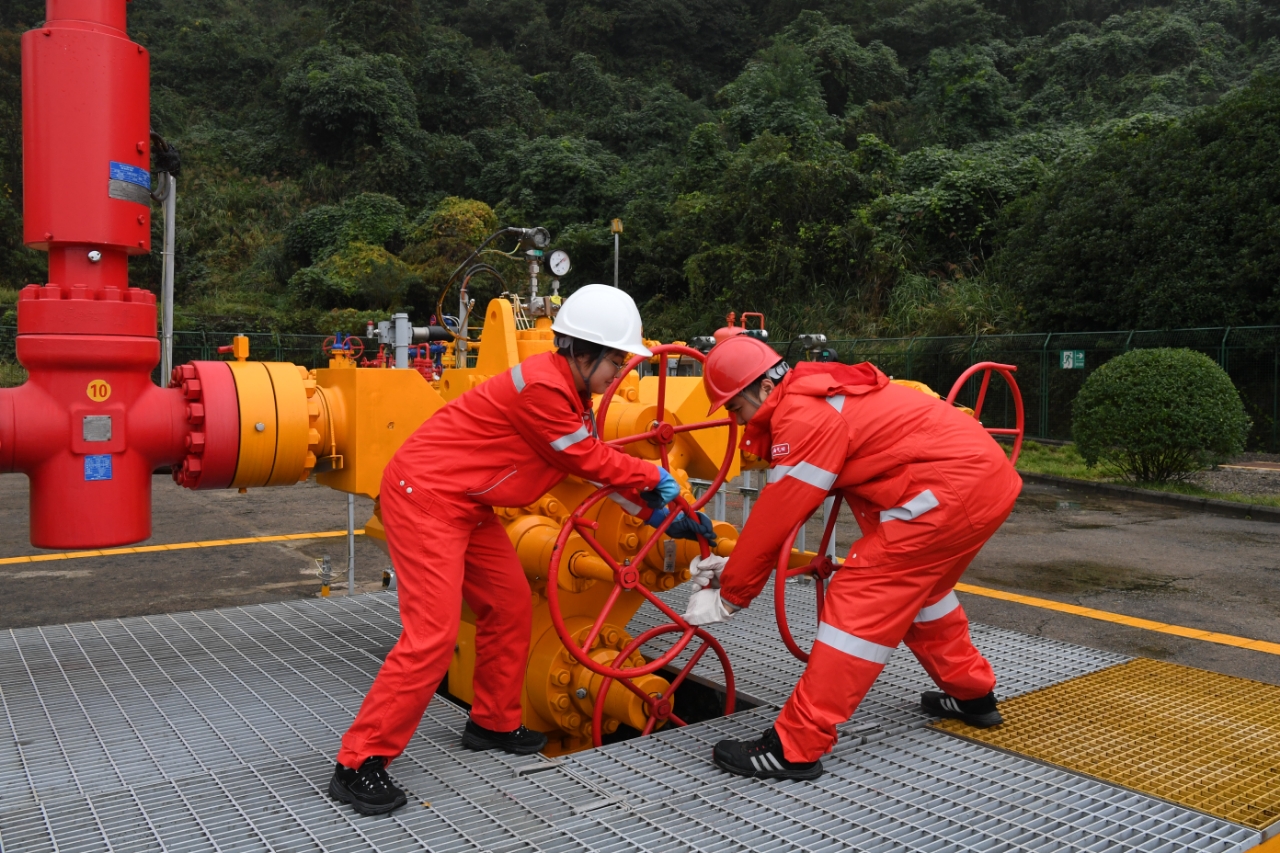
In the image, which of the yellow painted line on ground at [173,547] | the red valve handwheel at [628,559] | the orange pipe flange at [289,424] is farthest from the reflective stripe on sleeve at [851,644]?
the yellow painted line on ground at [173,547]

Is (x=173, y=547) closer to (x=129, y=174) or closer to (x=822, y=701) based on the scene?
(x=129, y=174)

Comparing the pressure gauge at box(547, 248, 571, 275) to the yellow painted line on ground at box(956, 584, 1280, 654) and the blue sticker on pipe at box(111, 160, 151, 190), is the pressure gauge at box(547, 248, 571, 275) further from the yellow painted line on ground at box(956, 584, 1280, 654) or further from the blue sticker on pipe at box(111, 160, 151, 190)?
the yellow painted line on ground at box(956, 584, 1280, 654)

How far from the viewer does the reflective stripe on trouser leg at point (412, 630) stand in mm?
→ 2551

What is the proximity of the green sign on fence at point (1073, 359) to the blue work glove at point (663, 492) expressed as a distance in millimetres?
14791

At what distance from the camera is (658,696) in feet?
11.5

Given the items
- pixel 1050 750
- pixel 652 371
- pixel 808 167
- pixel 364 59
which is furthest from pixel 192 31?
pixel 1050 750

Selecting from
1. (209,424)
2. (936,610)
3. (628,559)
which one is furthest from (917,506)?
(209,424)

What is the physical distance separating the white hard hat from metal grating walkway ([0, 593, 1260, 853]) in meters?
1.17

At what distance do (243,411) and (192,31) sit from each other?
141 feet

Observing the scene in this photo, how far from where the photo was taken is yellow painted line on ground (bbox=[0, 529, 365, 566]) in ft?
23.1

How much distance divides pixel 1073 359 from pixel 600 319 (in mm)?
15033

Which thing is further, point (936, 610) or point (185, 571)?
point (185, 571)

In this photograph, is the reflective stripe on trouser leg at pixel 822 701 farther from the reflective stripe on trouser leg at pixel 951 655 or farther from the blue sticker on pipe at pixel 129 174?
Result: the blue sticker on pipe at pixel 129 174

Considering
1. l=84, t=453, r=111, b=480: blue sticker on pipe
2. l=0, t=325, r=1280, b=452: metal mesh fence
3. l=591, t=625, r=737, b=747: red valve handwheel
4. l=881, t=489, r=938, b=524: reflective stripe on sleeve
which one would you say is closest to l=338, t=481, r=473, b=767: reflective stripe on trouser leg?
l=591, t=625, r=737, b=747: red valve handwheel
